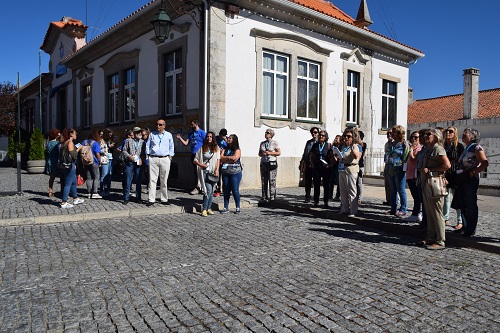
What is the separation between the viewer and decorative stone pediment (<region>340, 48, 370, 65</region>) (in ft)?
49.3

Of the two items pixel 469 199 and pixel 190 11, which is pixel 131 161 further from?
pixel 469 199

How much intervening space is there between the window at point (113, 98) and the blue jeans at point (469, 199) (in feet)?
44.9

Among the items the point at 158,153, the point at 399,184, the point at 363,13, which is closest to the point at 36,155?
the point at 158,153

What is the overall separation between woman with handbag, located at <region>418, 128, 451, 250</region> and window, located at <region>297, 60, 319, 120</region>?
8.00 meters

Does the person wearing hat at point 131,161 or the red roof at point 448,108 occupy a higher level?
the red roof at point 448,108

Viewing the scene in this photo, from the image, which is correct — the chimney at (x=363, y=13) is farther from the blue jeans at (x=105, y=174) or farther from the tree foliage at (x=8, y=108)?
the tree foliage at (x=8, y=108)

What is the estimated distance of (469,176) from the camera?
20.0 feet

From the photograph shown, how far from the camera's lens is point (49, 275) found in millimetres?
4477

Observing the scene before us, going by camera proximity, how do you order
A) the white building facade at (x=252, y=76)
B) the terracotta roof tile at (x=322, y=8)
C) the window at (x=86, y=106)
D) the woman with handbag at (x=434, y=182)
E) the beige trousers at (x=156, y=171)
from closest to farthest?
the woman with handbag at (x=434, y=182) → the beige trousers at (x=156, y=171) → the white building facade at (x=252, y=76) → the terracotta roof tile at (x=322, y=8) → the window at (x=86, y=106)

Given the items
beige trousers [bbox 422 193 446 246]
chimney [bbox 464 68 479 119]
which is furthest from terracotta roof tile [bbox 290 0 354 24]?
chimney [bbox 464 68 479 119]

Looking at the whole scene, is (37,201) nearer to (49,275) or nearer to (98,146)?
(98,146)

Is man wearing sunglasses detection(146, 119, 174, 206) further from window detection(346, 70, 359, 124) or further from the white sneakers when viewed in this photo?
window detection(346, 70, 359, 124)

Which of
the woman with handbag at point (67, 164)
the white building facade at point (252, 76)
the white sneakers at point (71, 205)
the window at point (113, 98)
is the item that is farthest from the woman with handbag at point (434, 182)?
the window at point (113, 98)

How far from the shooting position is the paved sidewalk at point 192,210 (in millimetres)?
6789
